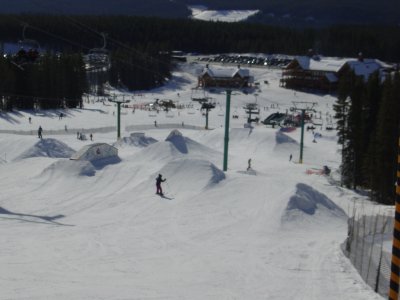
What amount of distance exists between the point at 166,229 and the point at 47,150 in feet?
43.8

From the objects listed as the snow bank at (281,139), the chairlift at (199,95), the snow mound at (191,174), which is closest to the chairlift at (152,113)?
the chairlift at (199,95)

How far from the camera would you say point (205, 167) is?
1953 cm

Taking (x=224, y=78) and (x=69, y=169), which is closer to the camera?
(x=69, y=169)

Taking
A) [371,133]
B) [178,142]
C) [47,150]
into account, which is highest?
[371,133]

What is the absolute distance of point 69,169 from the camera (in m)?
20.4

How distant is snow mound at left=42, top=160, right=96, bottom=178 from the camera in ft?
66.5

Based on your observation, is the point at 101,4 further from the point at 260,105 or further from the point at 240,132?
the point at 240,132

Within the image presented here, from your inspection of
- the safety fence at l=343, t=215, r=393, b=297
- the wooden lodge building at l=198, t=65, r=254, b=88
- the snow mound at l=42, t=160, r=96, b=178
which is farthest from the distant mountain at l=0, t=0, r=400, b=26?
the safety fence at l=343, t=215, r=393, b=297

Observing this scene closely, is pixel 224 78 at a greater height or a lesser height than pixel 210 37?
lesser

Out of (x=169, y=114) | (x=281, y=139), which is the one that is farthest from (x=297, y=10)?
(x=281, y=139)

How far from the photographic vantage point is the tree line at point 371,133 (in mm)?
22391

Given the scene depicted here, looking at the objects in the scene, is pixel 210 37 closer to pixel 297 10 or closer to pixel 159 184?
pixel 297 10

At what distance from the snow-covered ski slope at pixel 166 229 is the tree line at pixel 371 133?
1.18m

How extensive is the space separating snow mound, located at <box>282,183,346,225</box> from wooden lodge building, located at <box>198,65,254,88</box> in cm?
5600
